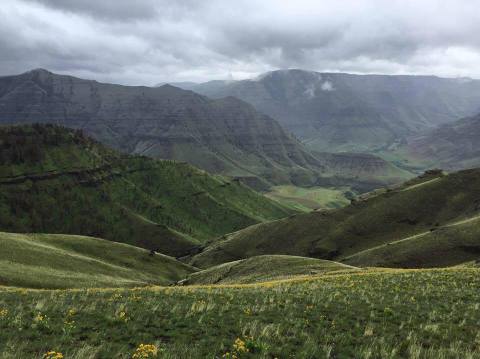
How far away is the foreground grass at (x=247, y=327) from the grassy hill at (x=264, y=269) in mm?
53319

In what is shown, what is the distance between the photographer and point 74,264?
92.4 m

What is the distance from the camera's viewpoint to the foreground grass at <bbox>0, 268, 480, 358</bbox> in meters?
15.6

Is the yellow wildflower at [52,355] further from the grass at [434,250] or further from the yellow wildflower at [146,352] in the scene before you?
the grass at [434,250]

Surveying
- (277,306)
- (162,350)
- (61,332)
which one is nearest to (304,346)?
(162,350)

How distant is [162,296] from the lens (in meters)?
29.0

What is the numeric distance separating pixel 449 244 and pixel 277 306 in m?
117

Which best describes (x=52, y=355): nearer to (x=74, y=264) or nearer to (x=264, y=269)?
(x=264, y=269)

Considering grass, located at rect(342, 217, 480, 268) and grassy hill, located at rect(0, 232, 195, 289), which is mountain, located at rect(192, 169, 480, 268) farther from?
grassy hill, located at rect(0, 232, 195, 289)

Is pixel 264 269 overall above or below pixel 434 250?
above

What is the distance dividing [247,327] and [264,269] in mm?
76266

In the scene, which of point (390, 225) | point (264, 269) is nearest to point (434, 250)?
point (390, 225)

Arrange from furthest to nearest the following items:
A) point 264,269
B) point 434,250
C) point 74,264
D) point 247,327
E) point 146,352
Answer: point 434,250 < point 264,269 < point 74,264 < point 247,327 < point 146,352

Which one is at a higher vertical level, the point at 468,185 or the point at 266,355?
the point at 266,355

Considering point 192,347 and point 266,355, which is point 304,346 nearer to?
point 266,355
